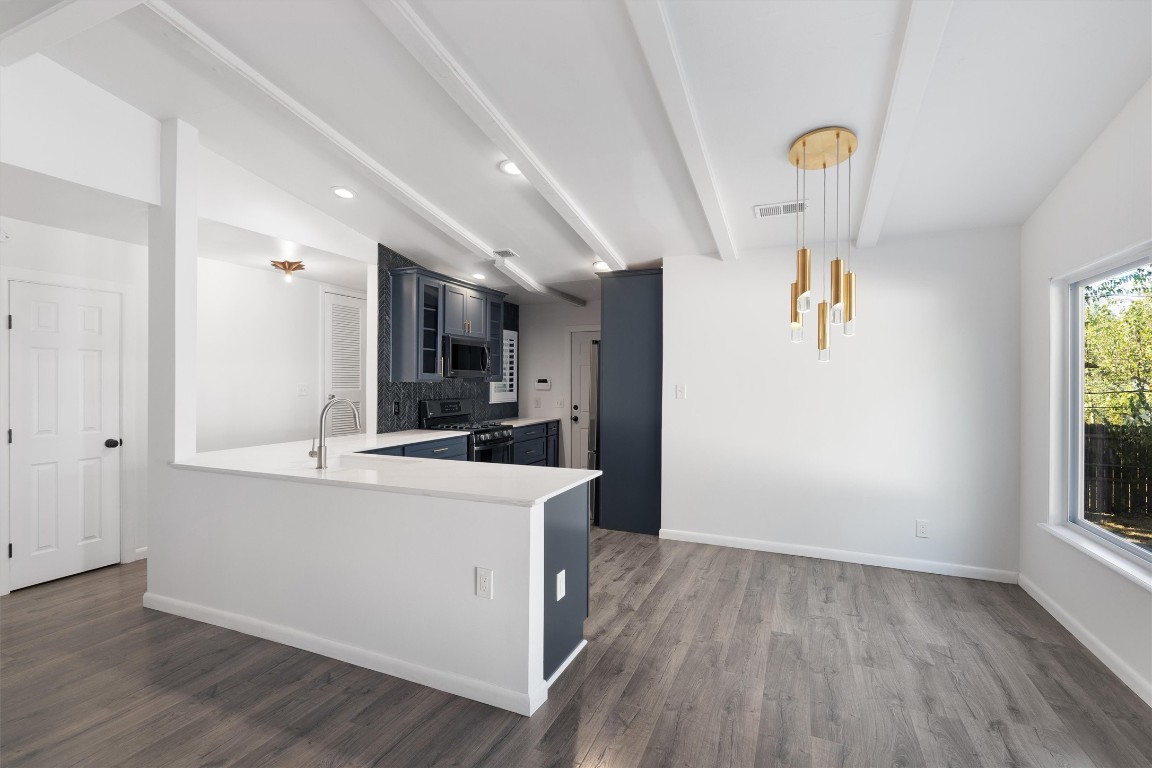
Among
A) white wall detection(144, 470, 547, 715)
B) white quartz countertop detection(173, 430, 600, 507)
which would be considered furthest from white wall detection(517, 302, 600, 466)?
white wall detection(144, 470, 547, 715)

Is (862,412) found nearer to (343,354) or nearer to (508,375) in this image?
(508,375)

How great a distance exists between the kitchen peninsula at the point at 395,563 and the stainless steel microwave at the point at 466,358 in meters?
2.22

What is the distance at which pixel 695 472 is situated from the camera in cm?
445

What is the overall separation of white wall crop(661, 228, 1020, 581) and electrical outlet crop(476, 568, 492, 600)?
2.58m

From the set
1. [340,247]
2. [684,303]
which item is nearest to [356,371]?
[340,247]

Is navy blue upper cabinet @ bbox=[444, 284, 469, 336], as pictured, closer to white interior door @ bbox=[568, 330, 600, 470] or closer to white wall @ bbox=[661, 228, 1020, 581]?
white interior door @ bbox=[568, 330, 600, 470]

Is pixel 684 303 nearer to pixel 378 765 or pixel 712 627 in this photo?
pixel 712 627

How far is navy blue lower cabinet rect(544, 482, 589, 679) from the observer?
7.59ft

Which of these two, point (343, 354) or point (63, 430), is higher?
point (343, 354)

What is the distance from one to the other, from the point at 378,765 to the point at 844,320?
2.58 metres

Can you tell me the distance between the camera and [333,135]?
3.13 m

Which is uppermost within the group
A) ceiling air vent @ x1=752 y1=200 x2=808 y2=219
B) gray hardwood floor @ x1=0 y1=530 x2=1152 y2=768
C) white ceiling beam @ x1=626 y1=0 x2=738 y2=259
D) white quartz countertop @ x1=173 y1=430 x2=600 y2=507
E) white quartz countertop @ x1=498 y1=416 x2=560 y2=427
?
white ceiling beam @ x1=626 y1=0 x2=738 y2=259

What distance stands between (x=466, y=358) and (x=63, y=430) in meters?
3.00

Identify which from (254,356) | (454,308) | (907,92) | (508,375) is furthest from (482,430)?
(907,92)
